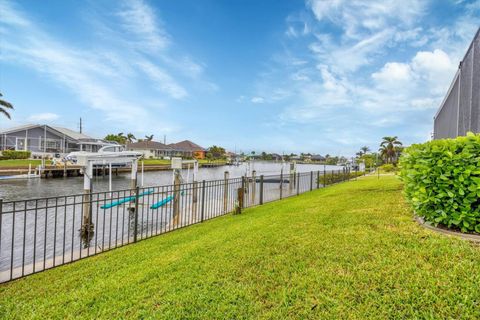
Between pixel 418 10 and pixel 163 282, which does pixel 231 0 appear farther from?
pixel 163 282

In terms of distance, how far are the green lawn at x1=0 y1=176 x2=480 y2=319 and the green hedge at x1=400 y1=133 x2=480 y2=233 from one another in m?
0.35

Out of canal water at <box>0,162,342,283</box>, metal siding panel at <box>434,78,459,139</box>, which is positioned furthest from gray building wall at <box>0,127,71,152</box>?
metal siding panel at <box>434,78,459,139</box>

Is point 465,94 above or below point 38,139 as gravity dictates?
below

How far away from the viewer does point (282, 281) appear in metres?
2.89

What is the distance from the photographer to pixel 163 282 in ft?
10.3

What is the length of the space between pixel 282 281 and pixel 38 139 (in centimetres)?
5139

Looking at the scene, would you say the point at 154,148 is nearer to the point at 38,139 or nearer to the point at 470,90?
the point at 38,139

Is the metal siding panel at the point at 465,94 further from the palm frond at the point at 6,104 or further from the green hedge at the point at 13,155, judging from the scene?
the green hedge at the point at 13,155

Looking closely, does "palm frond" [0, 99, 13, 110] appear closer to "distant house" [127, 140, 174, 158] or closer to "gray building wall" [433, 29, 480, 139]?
"distant house" [127, 140, 174, 158]

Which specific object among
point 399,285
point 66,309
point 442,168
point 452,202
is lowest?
point 66,309

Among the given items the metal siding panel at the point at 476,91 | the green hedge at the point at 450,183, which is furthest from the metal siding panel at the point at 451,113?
the green hedge at the point at 450,183

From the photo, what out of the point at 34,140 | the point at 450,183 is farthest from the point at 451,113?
the point at 34,140

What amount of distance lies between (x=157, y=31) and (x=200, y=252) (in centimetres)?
1264

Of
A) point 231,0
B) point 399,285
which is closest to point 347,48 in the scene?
point 231,0
